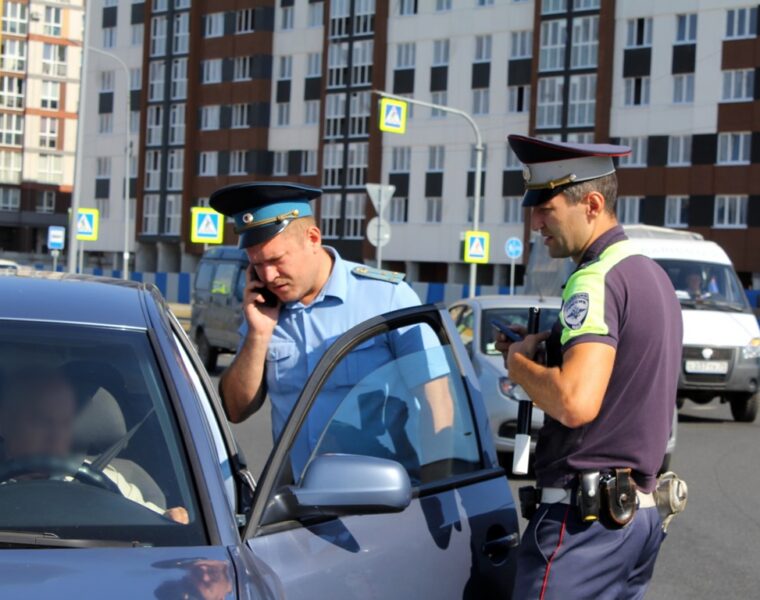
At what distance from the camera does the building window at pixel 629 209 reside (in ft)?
197

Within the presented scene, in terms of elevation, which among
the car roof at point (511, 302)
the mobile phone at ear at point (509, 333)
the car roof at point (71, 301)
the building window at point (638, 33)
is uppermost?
the building window at point (638, 33)

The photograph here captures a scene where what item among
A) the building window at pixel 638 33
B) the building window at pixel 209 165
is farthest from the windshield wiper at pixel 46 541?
the building window at pixel 209 165

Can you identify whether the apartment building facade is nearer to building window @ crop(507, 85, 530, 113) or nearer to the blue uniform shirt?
building window @ crop(507, 85, 530, 113)

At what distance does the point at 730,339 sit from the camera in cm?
1705

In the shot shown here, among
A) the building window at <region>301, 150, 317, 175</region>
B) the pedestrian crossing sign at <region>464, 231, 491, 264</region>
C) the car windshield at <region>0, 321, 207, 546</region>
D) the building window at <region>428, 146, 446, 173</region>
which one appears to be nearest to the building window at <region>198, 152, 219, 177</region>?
the building window at <region>301, 150, 317, 175</region>

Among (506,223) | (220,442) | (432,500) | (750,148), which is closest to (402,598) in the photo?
(432,500)

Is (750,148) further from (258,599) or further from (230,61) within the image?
(258,599)

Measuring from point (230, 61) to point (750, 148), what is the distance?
30.4 m

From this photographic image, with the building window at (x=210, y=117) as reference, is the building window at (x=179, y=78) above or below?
above

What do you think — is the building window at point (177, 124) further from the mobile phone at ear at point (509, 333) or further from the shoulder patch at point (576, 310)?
the shoulder patch at point (576, 310)

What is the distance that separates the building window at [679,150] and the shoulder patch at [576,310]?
185ft

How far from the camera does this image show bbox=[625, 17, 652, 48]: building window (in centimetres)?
5912

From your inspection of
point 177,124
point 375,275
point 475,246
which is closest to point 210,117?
point 177,124

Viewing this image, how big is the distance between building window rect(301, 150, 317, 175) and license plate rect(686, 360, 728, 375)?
182 feet
